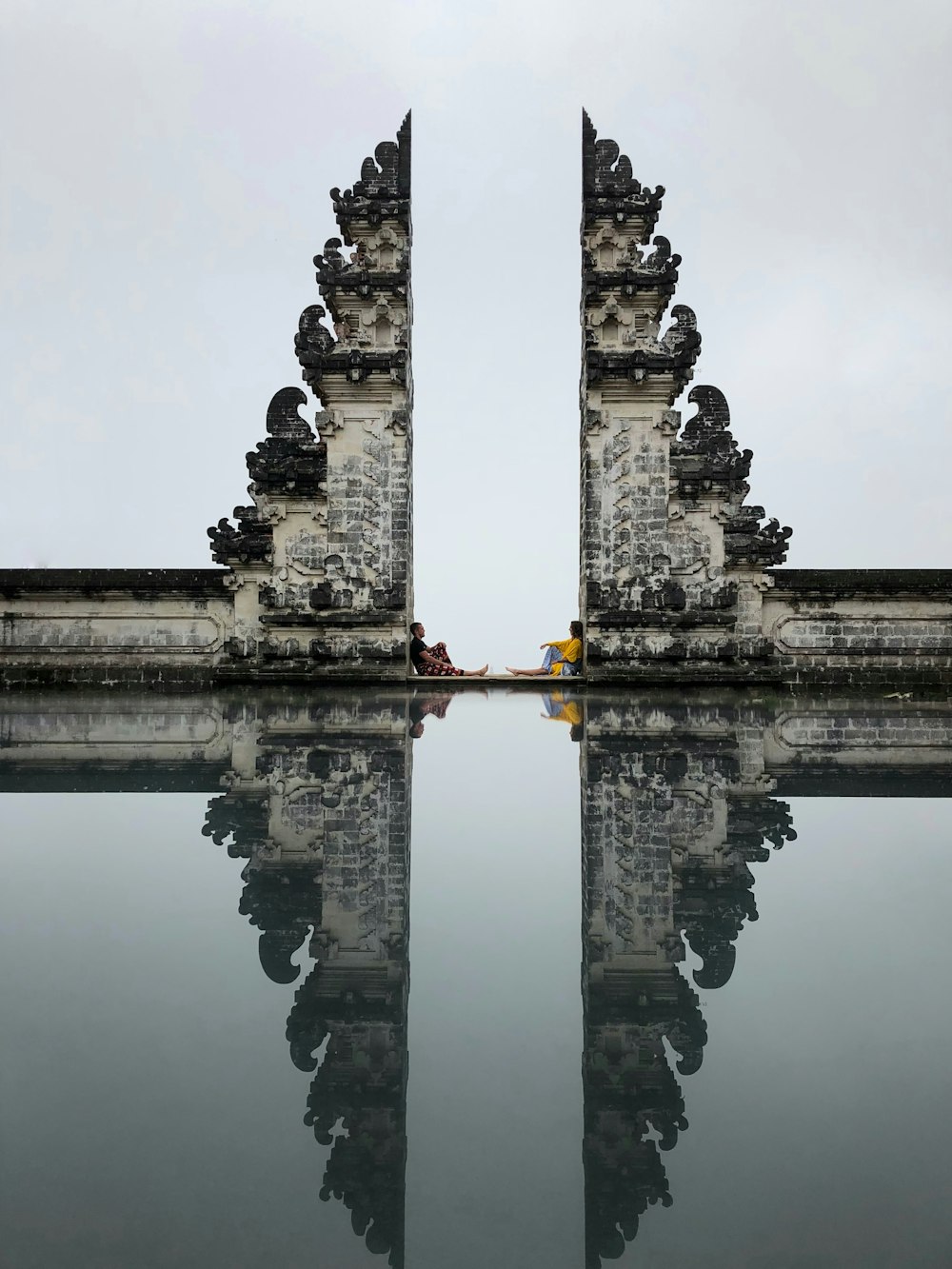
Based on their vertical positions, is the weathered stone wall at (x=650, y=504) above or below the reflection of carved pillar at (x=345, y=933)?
above

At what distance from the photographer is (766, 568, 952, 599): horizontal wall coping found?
14188mm

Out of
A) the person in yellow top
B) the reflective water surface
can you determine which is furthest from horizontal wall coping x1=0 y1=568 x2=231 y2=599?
the reflective water surface

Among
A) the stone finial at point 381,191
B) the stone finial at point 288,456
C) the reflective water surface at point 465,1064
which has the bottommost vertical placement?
the reflective water surface at point 465,1064

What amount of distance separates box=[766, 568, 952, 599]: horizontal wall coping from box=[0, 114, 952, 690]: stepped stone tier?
0.9 inches

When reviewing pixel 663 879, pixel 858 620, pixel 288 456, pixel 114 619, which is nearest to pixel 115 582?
pixel 114 619

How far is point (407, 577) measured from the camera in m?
14.2

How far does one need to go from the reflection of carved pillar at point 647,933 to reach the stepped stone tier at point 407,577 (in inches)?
361

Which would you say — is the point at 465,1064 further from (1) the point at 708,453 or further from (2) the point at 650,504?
(1) the point at 708,453

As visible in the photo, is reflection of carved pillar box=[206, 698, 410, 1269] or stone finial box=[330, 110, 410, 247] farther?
stone finial box=[330, 110, 410, 247]

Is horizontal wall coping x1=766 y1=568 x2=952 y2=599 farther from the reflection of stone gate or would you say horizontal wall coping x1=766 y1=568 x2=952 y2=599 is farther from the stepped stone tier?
the reflection of stone gate

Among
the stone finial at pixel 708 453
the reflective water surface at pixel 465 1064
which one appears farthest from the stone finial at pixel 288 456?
the reflective water surface at pixel 465 1064

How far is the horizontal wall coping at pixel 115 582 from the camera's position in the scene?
557 inches

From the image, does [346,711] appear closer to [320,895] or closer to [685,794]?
[685,794]

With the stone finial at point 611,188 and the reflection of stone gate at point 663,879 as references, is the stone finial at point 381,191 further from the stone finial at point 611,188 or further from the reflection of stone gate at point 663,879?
the reflection of stone gate at point 663,879
